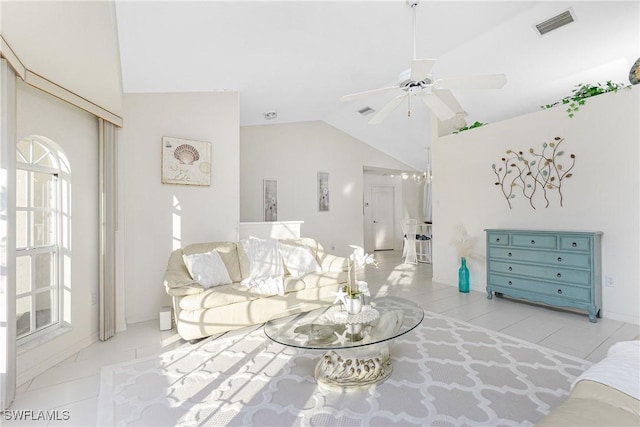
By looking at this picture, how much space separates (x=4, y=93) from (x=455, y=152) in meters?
5.14

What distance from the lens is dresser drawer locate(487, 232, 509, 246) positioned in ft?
13.3

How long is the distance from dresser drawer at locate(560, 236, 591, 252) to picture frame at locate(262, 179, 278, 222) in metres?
4.50

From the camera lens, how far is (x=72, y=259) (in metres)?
2.79

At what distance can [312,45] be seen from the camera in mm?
3264

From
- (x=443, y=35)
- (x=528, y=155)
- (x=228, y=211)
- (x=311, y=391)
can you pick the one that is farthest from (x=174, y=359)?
(x=528, y=155)

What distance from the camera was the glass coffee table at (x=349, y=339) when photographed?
198 centimetres

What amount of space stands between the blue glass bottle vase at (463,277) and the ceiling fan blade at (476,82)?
2.91m

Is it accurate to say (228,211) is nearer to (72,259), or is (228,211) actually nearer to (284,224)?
(284,224)

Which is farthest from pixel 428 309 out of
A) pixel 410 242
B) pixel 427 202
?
pixel 427 202

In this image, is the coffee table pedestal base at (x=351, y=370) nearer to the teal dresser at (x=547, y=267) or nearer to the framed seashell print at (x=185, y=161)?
the teal dresser at (x=547, y=267)

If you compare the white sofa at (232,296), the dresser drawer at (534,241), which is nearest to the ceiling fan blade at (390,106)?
the white sofa at (232,296)

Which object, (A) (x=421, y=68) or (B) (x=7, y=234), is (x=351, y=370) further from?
(B) (x=7, y=234)

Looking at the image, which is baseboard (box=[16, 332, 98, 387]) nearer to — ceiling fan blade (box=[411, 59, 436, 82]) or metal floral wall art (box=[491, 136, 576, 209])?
ceiling fan blade (box=[411, 59, 436, 82])

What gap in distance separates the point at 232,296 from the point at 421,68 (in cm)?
263
